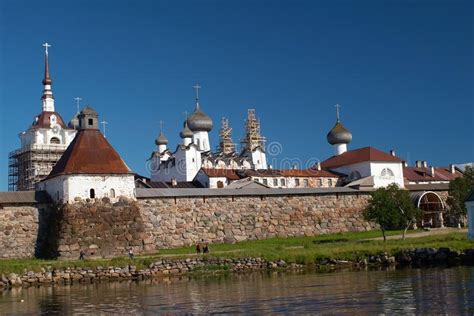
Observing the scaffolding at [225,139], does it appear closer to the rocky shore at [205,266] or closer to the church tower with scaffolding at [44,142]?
the church tower with scaffolding at [44,142]

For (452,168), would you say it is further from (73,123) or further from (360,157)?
(73,123)

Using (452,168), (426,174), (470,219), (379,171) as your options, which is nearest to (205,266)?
(470,219)

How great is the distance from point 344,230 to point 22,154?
3527 centimetres

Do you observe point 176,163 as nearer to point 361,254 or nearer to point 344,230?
point 344,230

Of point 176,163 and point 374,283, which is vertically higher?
point 176,163

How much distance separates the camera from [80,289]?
22.4 meters

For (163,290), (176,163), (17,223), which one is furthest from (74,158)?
(176,163)

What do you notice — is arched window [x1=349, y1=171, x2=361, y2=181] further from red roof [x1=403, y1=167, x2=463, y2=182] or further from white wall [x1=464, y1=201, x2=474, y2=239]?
white wall [x1=464, y1=201, x2=474, y2=239]

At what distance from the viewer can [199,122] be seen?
64.6 m

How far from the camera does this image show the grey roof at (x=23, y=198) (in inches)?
1164

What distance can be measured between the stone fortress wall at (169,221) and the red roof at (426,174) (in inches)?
735

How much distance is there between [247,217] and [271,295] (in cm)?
1625

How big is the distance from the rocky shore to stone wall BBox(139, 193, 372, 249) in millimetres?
5989

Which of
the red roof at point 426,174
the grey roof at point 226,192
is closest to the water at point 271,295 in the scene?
the grey roof at point 226,192
